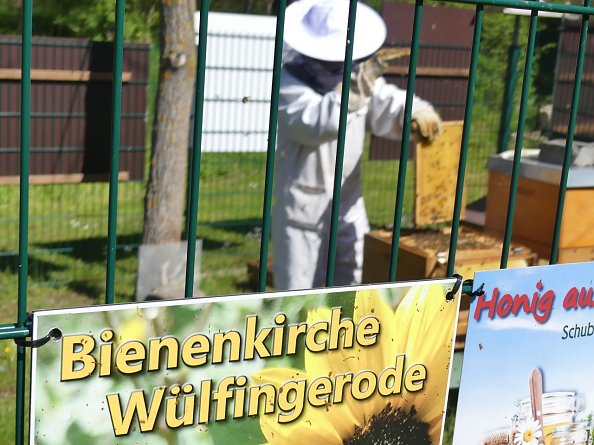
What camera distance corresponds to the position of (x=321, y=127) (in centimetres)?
458

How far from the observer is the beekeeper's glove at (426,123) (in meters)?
4.77

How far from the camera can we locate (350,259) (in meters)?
5.32

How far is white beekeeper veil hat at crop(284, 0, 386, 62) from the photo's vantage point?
4684 mm

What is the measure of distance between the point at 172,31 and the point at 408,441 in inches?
169

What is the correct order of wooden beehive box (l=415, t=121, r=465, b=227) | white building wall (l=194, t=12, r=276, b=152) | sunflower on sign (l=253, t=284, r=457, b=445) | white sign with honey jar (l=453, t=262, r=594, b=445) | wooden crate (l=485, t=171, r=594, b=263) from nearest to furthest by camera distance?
sunflower on sign (l=253, t=284, r=457, b=445) < white sign with honey jar (l=453, t=262, r=594, b=445) < wooden crate (l=485, t=171, r=594, b=263) < wooden beehive box (l=415, t=121, r=465, b=227) < white building wall (l=194, t=12, r=276, b=152)

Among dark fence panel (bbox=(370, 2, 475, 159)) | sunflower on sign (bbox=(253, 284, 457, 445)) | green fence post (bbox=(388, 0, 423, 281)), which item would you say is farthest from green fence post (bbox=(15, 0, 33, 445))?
dark fence panel (bbox=(370, 2, 475, 159))

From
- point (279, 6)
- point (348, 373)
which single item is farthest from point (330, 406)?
→ point (279, 6)

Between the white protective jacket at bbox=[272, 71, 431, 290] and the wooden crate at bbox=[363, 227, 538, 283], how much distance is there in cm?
42

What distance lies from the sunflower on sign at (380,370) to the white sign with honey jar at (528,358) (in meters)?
0.10

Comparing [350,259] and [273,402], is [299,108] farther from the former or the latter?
[273,402]

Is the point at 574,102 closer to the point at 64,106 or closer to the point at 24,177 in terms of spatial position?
the point at 24,177

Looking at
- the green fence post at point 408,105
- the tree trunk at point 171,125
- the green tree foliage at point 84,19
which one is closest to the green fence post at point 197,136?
the green fence post at point 408,105

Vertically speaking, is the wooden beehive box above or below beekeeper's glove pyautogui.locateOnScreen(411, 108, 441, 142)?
below

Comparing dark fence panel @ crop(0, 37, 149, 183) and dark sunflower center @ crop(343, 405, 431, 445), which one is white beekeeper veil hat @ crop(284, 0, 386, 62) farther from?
dark sunflower center @ crop(343, 405, 431, 445)
